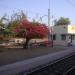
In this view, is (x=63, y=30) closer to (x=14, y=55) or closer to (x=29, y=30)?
(x=29, y=30)

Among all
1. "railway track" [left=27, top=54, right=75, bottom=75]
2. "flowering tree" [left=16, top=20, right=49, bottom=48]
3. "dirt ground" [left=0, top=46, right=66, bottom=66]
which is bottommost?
"railway track" [left=27, top=54, right=75, bottom=75]

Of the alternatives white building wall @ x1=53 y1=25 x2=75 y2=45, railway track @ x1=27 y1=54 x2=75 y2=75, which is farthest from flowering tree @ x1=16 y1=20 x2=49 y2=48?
white building wall @ x1=53 y1=25 x2=75 y2=45

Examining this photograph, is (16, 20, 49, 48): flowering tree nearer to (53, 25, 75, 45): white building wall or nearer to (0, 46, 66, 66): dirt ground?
(0, 46, 66, 66): dirt ground

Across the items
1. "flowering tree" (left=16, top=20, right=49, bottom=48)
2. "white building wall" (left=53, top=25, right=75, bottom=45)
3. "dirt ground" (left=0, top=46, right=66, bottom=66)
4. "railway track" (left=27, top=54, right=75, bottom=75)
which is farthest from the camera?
"white building wall" (left=53, top=25, right=75, bottom=45)

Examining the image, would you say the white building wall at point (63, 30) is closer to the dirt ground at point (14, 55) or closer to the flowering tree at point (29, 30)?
the flowering tree at point (29, 30)

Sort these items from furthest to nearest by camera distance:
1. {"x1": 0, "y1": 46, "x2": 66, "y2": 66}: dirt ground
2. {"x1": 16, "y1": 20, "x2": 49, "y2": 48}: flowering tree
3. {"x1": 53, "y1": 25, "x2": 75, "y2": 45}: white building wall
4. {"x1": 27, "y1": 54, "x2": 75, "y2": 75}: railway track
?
1. {"x1": 53, "y1": 25, "x2": 75, "y2": 45}: white building wall
2. {"x1": 16, "y1": 20, "x2": 49, "y2": 48}: flowering tree
3. {"x1": 0, "y1": 46, "x2": 66, "y2": 66}: dirt ground
4. {"x1": 27, "y1": 54, "x2": 75, "y2": 75}: railway track

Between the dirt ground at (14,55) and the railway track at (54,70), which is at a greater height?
the dirt ground at (14,55)

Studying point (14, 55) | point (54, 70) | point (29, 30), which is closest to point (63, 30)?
point (29, 30)

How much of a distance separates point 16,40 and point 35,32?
6.37 meters

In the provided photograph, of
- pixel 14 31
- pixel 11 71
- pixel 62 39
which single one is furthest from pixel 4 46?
pixel 62 39

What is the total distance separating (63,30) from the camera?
225ft

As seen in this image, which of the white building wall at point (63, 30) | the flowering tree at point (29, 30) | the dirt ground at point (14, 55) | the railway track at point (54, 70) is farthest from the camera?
the white building wall at point (63, 30)

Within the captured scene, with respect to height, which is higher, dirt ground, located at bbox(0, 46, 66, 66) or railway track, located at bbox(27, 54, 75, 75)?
dirt ground, located at bbox(0, 46, 66, 66)

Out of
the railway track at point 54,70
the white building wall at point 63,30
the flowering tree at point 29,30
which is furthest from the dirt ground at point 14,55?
the white building wall at point 63,30
